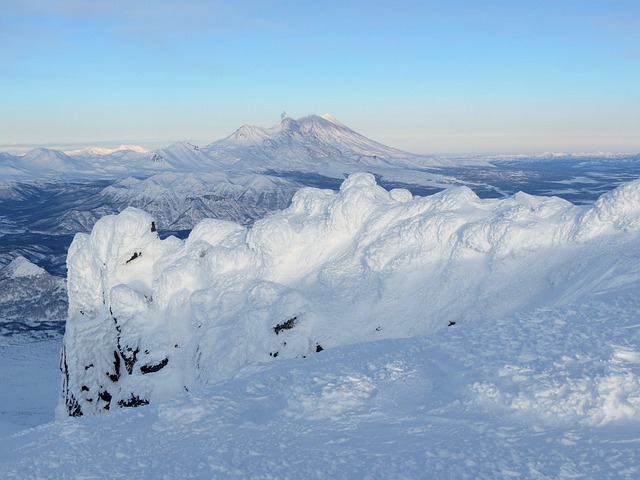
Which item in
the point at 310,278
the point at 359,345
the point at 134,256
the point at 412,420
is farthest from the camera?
the point at 134,256

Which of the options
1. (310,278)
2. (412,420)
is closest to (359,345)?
(412,420)

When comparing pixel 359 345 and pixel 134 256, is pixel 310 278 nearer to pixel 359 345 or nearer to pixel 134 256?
pixel 134 256

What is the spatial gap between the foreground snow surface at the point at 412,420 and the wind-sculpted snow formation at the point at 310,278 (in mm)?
10534

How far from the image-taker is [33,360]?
297 ft

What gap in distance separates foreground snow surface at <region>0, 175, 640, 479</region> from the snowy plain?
0.29ft

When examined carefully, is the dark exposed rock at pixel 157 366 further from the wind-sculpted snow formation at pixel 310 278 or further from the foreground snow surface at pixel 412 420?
the foreground snow surface at pixel 412 420

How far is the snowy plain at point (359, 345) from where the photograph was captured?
11891mm

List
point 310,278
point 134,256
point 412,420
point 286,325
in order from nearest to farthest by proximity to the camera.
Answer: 1. point 412,420
2. point 286,325
3. point 310,278
4. point 134,256

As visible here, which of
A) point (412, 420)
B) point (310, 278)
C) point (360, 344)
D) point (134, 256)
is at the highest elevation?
point (412, 420)

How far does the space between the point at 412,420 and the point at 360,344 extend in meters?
8.02

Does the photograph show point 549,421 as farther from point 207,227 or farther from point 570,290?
point 207,227

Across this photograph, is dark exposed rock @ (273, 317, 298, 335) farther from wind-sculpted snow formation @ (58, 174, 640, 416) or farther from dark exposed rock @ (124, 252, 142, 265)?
dark exposed rock @ (124, 252, 142, 265)

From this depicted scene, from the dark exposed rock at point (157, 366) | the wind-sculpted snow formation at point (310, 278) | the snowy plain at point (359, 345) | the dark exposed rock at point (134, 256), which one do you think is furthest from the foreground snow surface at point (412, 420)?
the dark exposed rock at point (134, 256)

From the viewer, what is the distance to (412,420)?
13.3 m
